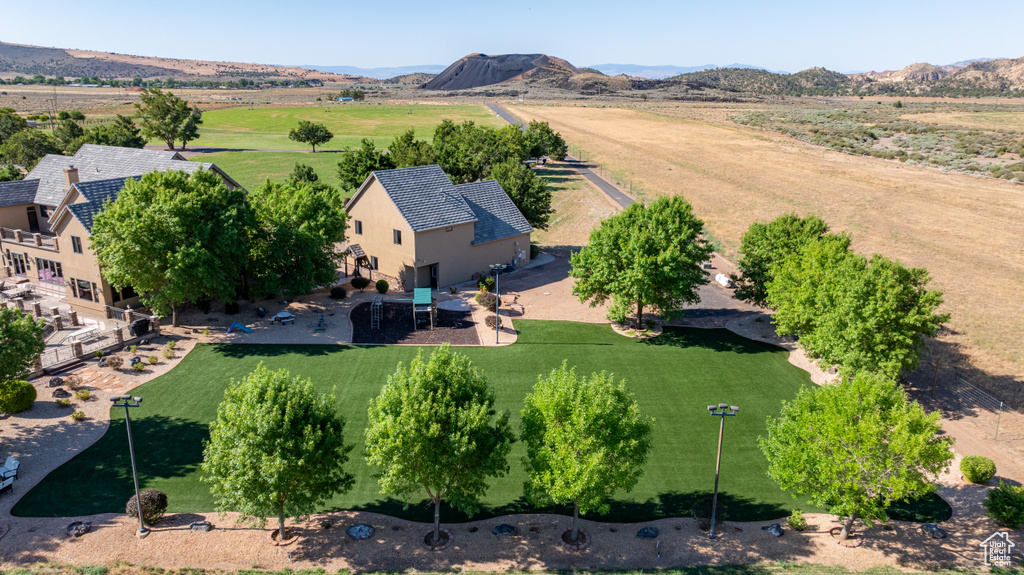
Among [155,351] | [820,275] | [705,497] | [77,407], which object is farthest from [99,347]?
[820,275]

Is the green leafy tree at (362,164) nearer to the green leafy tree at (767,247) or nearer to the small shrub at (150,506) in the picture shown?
the green leafy tree at (767,247)

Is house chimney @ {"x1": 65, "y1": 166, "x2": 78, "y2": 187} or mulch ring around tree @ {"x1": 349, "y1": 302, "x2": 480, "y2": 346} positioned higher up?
house chimney @ {"x1": 65, "y1": 166, "x2": 78, "y2": 187}

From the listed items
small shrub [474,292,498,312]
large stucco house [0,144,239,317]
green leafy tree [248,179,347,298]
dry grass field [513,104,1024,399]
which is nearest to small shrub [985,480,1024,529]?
dry grass field [513,104,1024,399]

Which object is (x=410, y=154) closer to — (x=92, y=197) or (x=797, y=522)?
(x=92, y=197)

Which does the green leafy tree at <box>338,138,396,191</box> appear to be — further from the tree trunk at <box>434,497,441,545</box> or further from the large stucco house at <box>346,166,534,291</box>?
the tree trunk at <box>434,497,441,545</box>

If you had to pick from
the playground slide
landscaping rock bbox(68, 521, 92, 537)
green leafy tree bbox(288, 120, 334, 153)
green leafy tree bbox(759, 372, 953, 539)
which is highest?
green leafy tree bbox(288, 120, 334, 153)

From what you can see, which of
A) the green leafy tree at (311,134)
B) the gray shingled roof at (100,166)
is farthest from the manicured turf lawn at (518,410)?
the green leafy tree at (311,134)

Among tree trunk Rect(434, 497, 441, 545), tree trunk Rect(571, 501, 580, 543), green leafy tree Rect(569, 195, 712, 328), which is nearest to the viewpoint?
tree trunk Rect(571, 501, 580, 543)

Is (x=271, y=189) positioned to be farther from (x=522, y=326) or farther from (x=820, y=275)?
(x=820, y=275)

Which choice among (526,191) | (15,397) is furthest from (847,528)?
(526,191)
